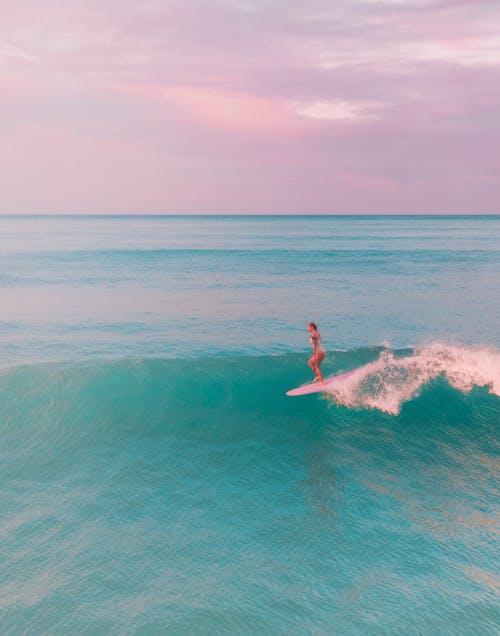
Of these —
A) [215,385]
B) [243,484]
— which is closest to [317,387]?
[215,385]

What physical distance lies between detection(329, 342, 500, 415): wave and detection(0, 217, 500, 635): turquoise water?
0.07 m

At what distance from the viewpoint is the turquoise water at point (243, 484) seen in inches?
232

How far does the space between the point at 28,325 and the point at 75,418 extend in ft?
36.8

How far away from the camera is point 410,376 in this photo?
1355cm

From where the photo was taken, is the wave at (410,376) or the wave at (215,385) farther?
the wave at (410,376)

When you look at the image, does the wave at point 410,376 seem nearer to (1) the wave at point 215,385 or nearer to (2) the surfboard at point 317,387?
(1) the wave at point 215,385

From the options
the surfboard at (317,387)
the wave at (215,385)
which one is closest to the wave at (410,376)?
the wave at (215,385)

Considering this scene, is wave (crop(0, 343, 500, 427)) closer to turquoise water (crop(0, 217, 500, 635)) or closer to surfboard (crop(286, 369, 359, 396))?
turquoise water (crop(0, 217, 500, 635))

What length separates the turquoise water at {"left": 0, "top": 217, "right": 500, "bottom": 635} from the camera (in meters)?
5.90

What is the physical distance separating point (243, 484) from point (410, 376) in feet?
22.7

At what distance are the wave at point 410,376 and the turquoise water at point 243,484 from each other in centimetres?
7

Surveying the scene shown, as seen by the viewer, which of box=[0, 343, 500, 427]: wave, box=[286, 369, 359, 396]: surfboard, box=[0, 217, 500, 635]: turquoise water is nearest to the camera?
box=[0, 217, 500, 635]: turquoise water

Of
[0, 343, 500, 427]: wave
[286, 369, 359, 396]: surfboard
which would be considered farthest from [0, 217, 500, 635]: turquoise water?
[286, 369, 359, 396]: surfboard

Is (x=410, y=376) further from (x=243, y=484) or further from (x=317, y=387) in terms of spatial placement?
(x=243, y=484)
